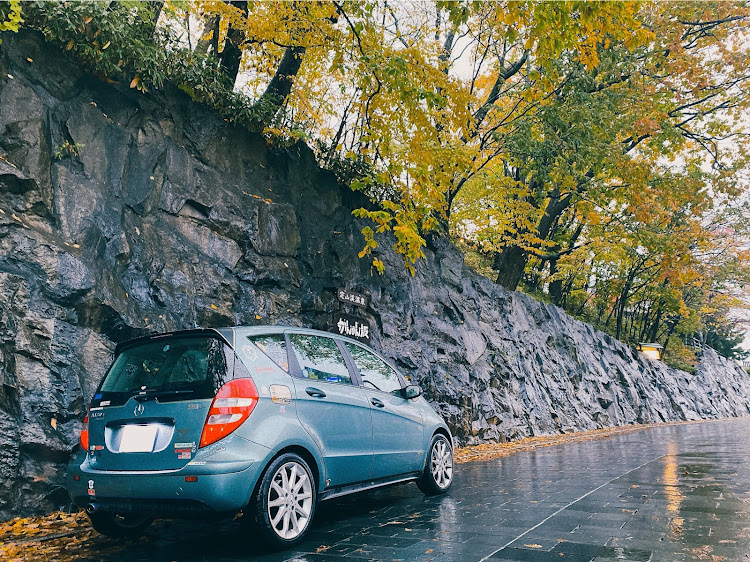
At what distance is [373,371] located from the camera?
6188mm

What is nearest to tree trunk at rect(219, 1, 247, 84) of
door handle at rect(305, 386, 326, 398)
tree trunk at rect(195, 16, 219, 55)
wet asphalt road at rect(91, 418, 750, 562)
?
→ tree trunk at rect(195, 16, 219, 55)

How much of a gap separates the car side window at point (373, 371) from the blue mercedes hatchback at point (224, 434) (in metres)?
0.44

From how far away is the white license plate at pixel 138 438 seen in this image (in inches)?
171

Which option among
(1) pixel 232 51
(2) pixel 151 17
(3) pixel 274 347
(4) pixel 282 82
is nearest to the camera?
(3) pixel 274 347

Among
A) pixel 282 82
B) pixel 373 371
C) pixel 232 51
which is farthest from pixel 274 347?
→ pixel 282 82

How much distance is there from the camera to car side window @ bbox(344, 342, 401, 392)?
5.97 m

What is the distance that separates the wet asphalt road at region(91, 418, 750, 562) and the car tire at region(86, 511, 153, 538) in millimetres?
108

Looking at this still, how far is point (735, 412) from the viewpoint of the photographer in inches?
1411

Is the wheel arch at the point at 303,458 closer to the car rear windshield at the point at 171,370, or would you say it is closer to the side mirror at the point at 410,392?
the car rear windshield at the point at 171,370

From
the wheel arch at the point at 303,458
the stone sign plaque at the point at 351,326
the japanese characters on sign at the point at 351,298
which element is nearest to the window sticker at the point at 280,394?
the wheel arch at the point at 303,458

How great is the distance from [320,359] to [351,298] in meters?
5.32

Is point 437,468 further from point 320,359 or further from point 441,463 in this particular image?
point 320,359

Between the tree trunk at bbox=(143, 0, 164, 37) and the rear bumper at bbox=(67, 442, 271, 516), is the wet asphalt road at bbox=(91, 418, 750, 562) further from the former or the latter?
the tree trunk at bbox=(143, 0, 164, 37)

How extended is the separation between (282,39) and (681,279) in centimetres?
1447
